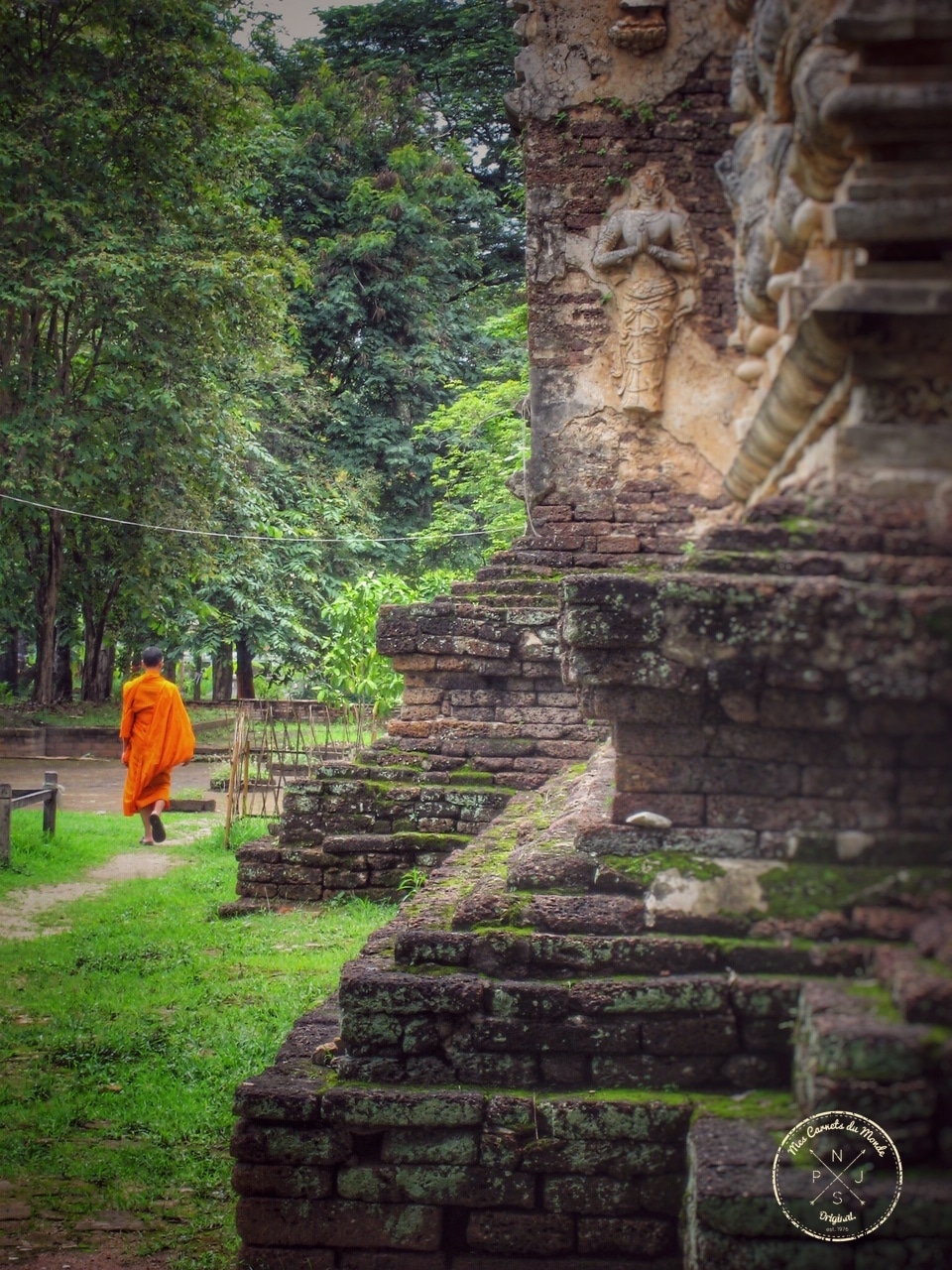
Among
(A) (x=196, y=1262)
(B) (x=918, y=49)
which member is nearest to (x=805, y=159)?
(B) (x=918, y=49)

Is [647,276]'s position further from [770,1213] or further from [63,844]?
[63,844]

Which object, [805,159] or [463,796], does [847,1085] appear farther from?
[463,796]

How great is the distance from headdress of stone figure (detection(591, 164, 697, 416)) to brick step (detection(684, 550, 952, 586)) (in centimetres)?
488

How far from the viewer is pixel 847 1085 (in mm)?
2254

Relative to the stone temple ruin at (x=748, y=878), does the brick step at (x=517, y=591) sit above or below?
above

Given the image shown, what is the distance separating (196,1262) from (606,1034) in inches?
54.3

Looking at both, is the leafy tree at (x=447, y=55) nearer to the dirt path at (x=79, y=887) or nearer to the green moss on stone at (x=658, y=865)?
the dirt path at (x=79, y=887)

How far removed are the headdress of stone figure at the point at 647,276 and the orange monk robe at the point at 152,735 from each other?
15.7 ft

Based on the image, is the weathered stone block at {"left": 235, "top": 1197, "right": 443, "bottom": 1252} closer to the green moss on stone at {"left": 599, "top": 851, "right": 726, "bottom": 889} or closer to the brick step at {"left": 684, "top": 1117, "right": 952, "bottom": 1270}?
the brick step at {"left": 684, "top": 1117, "right": 952, "bottom": 1270}

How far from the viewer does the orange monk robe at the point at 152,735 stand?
1018cm

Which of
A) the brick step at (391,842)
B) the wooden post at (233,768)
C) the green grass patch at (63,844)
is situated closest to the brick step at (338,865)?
the brick step at (391,842)

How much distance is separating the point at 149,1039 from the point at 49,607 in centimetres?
1552

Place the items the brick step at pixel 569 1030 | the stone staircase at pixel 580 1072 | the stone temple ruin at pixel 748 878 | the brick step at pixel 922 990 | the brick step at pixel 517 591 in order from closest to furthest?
the brick step at pixel 922 990 < the stone temple ruin at pixel 748 878 < the stone staircase at pixel 580 1072 < the brick step at pixel 569 1030 < the brick step at pixel 517 591

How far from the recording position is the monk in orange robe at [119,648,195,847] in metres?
10.2
